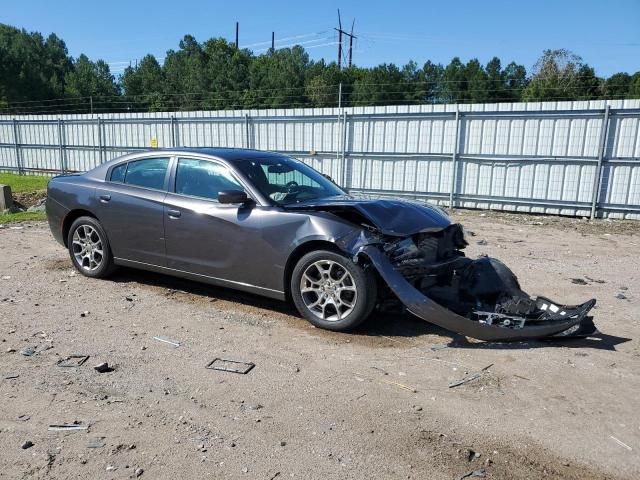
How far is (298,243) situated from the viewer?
15.9ft

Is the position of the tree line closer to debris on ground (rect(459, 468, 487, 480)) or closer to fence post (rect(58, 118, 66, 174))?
fence post (rect(58, 118, 66, 174))

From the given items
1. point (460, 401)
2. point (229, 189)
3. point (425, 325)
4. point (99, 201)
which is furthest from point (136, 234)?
point (460, 401)

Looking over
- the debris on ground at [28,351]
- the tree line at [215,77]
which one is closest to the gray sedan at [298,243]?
the debris on ground at [28,351]

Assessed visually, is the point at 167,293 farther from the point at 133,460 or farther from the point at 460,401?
the point at 460,401

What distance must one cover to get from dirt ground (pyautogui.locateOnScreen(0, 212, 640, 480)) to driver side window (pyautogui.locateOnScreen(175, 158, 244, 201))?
1.18 meters

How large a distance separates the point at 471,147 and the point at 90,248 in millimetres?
9717

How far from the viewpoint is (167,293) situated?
6.04 metres

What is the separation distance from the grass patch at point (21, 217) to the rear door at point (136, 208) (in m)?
6.21

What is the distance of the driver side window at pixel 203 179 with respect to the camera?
17.8 ft

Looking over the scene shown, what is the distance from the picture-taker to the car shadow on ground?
4.50 metres

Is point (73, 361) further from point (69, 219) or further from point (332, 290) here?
point (69, 219)

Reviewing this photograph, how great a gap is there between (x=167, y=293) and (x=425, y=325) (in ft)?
9.51

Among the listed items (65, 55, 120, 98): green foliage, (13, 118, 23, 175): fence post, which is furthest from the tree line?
(13, 118, 23, 175): fence post

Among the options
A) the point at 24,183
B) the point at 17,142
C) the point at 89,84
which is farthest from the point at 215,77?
the point at 24,183
